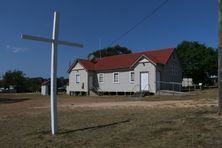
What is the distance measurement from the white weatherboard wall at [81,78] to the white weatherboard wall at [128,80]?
7.16 feet

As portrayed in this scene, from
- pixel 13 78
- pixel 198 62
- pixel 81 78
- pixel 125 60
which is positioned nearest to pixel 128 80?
pixel 125 60

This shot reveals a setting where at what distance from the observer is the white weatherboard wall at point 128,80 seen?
32469 millimetres

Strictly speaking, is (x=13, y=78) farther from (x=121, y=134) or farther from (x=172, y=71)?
(x=121, y=134)

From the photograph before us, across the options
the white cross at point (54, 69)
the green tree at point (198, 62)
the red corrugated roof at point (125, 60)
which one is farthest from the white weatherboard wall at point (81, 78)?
the white cross at point (54, 69)

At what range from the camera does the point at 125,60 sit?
3750 centimetres

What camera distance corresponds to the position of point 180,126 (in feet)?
28.0

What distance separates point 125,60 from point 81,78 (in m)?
6.55

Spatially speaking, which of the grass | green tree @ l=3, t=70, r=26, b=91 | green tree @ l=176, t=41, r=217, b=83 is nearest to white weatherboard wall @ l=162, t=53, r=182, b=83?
green tree @ l=176, t=41, r=217, b=83

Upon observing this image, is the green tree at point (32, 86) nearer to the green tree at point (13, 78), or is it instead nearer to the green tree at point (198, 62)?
the green tree at point (13, 78)

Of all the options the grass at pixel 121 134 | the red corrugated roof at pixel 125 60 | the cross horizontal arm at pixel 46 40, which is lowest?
the grass at pixel 121 134

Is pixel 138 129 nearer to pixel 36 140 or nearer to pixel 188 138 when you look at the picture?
pixel 188 138

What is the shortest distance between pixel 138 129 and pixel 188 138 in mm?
1695

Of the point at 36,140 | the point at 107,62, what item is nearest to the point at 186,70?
the point at 107,62

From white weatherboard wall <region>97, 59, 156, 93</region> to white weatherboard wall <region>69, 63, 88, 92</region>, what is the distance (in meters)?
2.18
